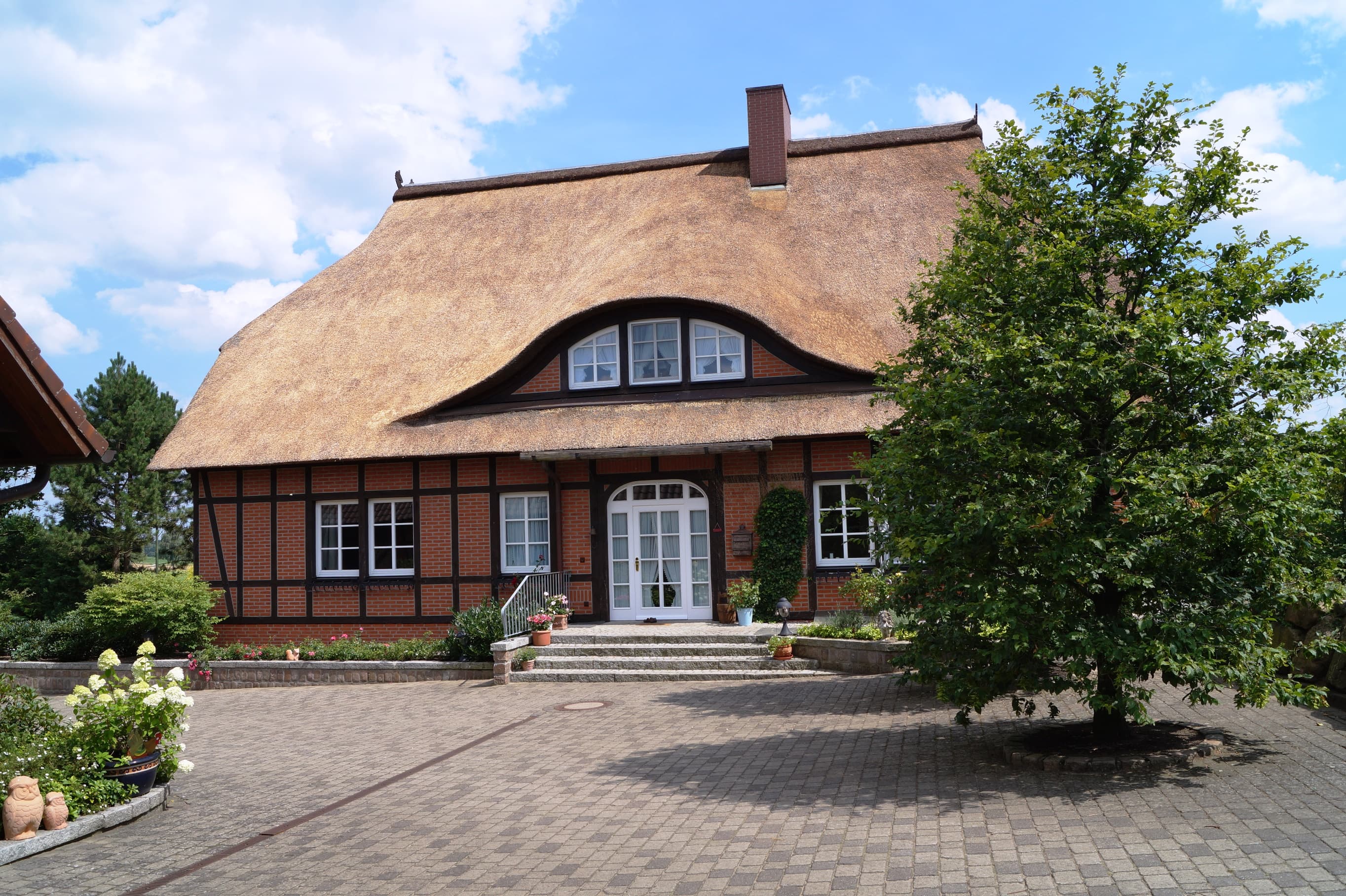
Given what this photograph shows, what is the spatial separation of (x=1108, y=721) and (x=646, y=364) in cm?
1000

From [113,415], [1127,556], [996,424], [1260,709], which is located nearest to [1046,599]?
[1127,556]

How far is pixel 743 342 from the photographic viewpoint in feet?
52.6

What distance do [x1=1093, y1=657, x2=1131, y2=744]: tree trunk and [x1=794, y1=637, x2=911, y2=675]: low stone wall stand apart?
4343mm

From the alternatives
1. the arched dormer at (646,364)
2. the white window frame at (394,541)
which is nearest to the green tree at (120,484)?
the white window frame at (394,541)

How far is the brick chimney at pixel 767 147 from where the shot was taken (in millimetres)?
20141

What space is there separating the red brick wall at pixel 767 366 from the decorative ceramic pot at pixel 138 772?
1019cm

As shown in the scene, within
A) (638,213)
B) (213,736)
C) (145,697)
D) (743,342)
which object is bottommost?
(213,736)

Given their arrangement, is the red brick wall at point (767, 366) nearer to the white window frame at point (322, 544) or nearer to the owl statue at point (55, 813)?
the white window frame at point (322, 544)

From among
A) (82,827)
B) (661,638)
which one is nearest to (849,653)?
(661,638)

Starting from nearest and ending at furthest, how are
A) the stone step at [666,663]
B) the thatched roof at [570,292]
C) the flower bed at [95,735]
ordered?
the flower bed at [95,735] → the stone step at [666,663] → the thatched roof at [570,292]

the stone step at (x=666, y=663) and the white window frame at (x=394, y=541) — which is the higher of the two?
the white window frame at (x=394, y=541)

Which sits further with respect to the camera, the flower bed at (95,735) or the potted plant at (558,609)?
the potted plant at (558,609)

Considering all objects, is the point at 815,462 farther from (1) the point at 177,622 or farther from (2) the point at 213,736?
(1) the point at 177,622

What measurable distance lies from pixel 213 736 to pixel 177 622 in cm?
578
